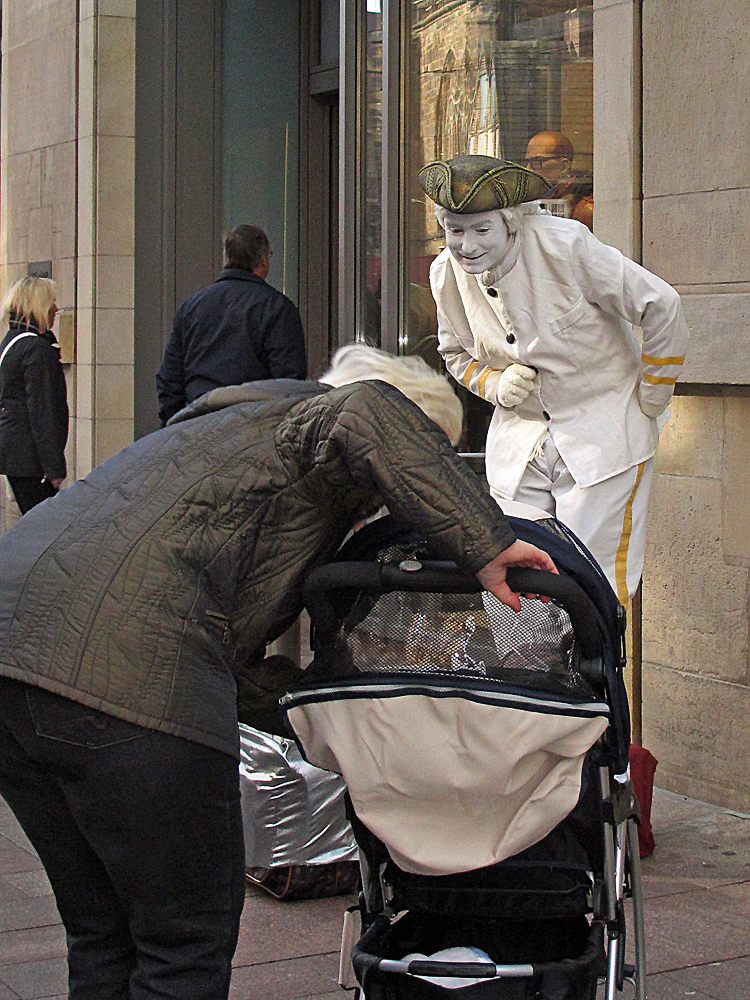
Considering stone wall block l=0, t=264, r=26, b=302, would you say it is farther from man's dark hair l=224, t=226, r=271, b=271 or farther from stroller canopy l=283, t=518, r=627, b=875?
stroller canopy l=283, t=518, r=627, b=875

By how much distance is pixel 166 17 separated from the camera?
10.2m

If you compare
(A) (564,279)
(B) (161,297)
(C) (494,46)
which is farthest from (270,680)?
(B) (161,297)

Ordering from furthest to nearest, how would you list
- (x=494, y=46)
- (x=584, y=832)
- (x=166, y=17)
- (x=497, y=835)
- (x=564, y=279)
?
1. (x=166, y=17)
2. (x=494, y=46)
3. (x=564, y=279)
4. (x=584, y=832)
5. (x=497, y=835)

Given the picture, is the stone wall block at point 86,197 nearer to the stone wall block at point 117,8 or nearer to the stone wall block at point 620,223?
the stone wall block at point 117,8

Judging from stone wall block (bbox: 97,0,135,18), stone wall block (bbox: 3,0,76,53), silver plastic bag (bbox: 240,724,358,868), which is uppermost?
stone wall block (bbox: 3,0,76,53)

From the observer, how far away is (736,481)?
526cm

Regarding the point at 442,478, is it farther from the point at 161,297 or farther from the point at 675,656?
the point at 161,297

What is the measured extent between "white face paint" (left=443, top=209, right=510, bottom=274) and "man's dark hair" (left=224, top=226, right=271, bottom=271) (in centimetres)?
307

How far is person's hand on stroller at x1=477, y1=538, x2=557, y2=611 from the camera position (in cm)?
258

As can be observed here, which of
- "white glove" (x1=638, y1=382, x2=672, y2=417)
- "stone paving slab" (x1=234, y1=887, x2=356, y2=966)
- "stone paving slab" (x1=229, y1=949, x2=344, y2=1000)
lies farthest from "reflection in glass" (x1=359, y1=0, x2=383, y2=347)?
"stone paving slab" (x1=229, y1=949, x2=344, y2=1000)

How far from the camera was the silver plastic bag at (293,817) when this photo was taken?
4324mm

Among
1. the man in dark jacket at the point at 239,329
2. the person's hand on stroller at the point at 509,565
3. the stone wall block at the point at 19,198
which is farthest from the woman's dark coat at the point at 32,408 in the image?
the person's hand on stroller at the point at 509,565

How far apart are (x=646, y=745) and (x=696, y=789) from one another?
280mm

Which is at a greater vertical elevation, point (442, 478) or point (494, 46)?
point (494, 46)
